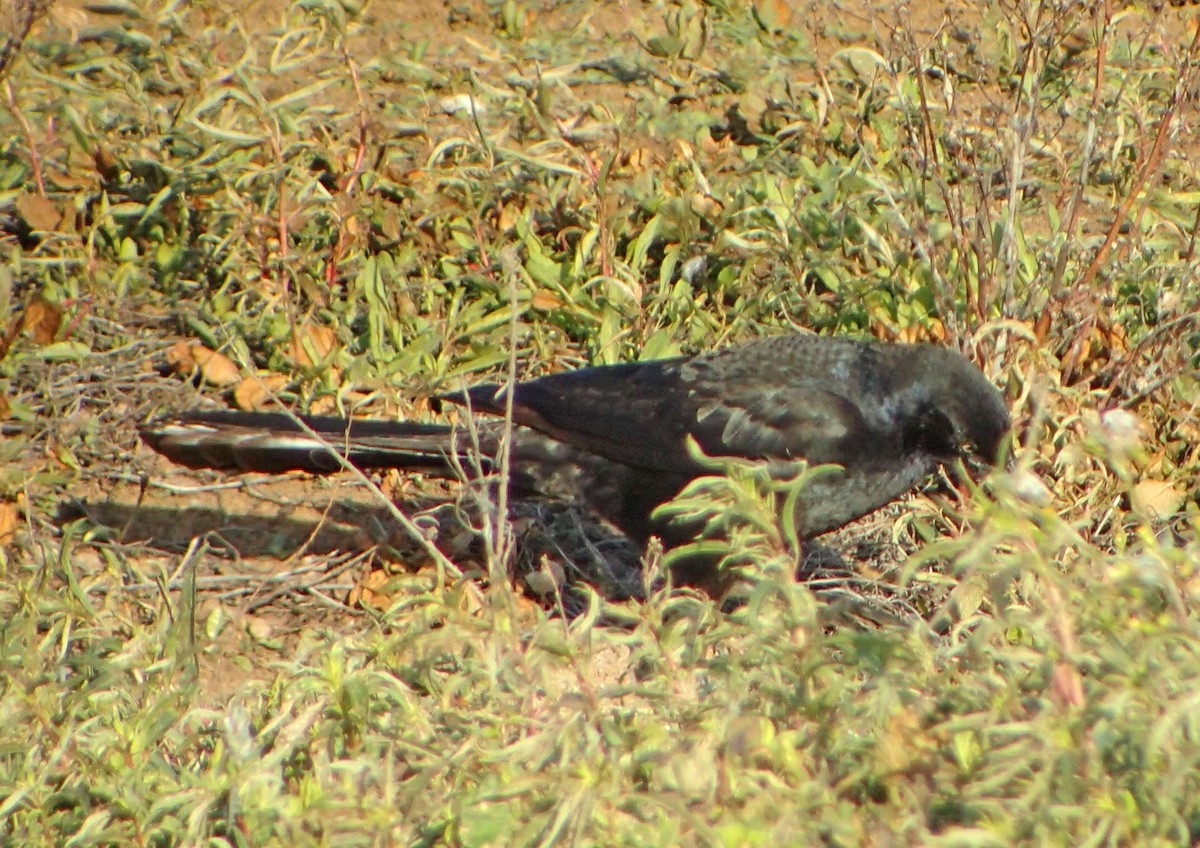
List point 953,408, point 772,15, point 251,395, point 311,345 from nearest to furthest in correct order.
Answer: point 953,408
point 251,395
point 311,345
point 772,15

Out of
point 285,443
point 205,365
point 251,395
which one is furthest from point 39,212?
point 285,443

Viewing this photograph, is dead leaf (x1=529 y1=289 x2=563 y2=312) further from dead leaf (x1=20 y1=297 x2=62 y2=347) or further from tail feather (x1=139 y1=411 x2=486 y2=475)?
dead leaf (x1=20 y1=297 x2=62 y2=347)

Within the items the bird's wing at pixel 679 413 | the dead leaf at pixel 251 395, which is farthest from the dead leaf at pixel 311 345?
the bird's wing at pixel 679 413

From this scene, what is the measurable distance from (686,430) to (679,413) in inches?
2.5

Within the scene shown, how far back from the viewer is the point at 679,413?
4.75 m

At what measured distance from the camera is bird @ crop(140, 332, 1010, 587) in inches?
179

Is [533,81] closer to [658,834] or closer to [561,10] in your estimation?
[561,10]

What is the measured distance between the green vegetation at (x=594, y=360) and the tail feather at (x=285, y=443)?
32 cm

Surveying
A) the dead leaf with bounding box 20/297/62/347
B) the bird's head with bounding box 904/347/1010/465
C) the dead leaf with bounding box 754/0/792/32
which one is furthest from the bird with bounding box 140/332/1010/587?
the dead leaf with bounding box 754/0/792/32

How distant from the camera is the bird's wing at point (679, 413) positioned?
15.1ft

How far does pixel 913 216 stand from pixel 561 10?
2.59 m

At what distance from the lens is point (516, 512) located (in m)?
5.27

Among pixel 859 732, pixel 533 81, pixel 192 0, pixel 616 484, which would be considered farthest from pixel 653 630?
pixel 192 0

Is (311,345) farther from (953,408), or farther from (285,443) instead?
(953,408)
